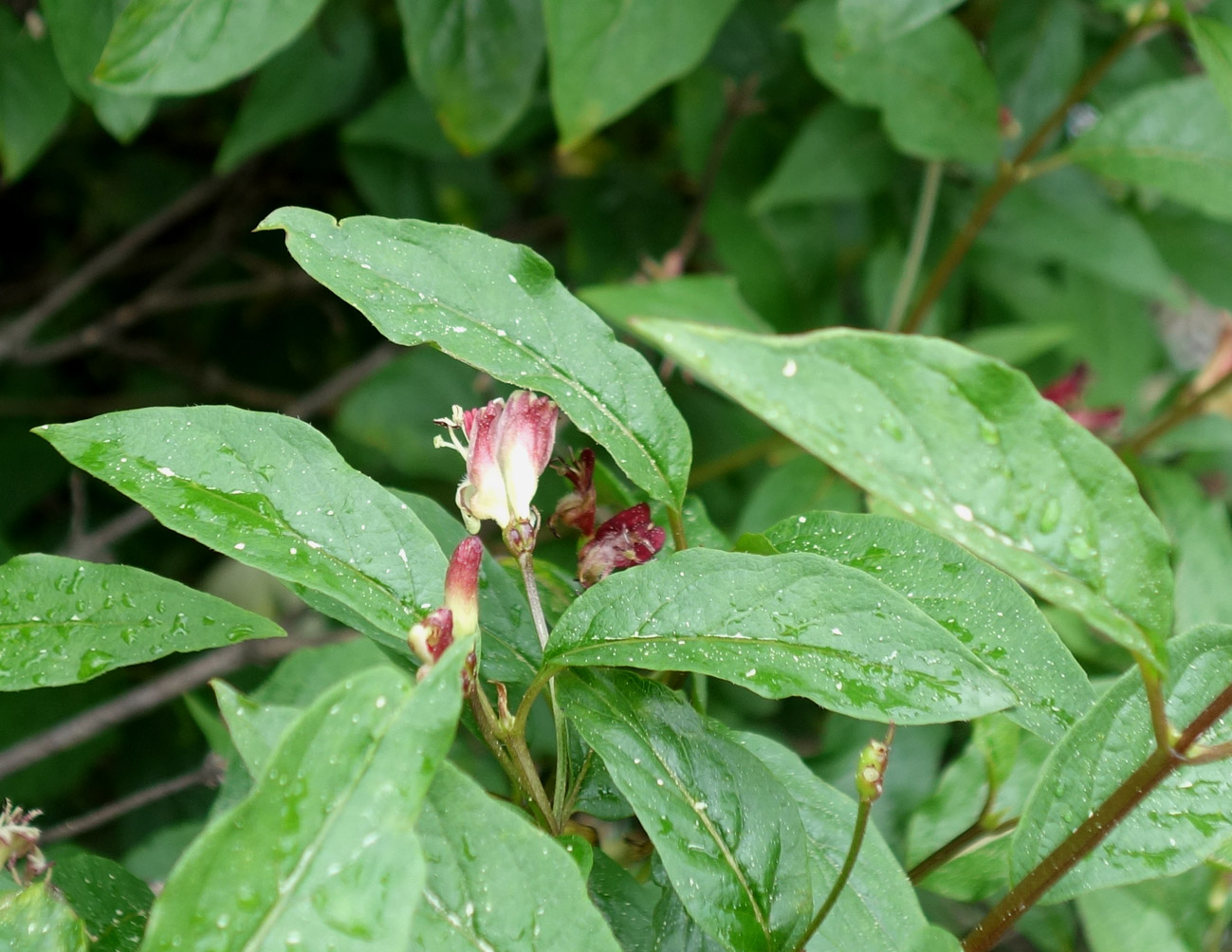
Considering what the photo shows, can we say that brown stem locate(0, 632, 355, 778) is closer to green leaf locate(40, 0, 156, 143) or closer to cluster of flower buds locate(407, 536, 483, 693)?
green leaf locate(40, 0, 156, 143)

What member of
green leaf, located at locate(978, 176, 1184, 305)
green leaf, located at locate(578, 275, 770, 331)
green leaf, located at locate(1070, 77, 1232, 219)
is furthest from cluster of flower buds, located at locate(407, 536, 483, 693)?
green leaf, located at locate(978, 176, 1184, 305)

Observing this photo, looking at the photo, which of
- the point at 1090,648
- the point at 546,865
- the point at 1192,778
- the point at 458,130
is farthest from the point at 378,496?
the point at 1090,648

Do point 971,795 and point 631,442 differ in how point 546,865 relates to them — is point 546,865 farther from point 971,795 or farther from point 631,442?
point 971,795

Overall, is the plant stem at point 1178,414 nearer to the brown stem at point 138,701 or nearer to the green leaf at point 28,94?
the brown stem at point 138,701

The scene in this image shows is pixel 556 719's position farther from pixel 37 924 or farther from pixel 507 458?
pixel 37 924

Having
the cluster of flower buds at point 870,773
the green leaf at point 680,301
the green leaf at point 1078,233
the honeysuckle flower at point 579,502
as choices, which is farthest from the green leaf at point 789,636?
the green leaf at point 1078,233

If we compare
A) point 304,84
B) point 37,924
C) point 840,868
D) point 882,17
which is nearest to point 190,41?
point 304,84
